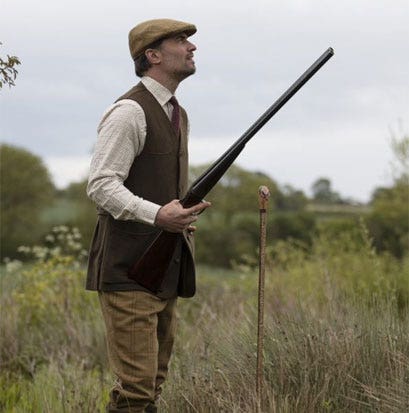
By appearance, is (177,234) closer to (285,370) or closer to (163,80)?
(163,80)

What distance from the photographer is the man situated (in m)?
4.36

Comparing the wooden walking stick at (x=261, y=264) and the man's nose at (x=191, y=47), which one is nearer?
the wooden walking stick at (x=261, y=264)

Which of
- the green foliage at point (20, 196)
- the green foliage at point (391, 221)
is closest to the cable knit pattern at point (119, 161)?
the green foliage at point (391, 221)

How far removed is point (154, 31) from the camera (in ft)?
15.2

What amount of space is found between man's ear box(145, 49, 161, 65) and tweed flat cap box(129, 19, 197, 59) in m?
Result: 0.03

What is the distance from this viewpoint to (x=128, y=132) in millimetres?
4410

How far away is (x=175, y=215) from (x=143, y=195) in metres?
0.31

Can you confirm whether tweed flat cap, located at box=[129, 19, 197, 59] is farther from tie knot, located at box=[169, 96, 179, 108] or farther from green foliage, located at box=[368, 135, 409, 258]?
green foliage, located at box=[368, 135, 409, 258]

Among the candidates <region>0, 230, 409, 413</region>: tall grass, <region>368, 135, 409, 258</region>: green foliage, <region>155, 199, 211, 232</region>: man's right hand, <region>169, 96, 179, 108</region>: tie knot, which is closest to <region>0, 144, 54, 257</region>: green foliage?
<region>368, 135, 409, 258</region>: green foliage

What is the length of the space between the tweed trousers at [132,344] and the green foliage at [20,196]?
17.1 m

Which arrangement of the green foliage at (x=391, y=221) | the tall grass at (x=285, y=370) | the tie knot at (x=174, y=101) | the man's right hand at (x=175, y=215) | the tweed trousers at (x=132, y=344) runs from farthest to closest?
the green foliage at (x=391, y=221) < the tall grass at (x=285, y=370) < the tie knot at (x=174, y=101) < the tweed trousers at (x=132, y=344) < the man's right hand at (x=175, y=215)

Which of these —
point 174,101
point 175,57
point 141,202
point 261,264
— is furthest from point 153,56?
point 261,264

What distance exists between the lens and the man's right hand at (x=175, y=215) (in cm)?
426

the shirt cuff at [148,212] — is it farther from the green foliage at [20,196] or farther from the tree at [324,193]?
the tree at [324,193]
